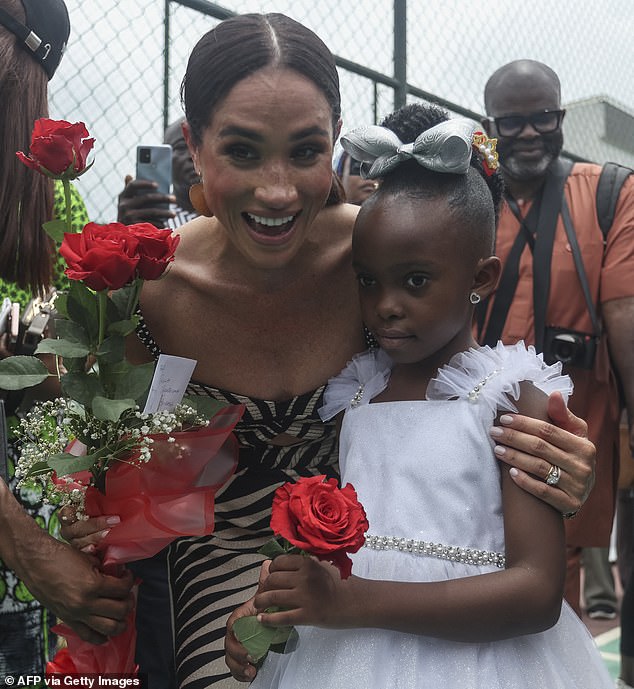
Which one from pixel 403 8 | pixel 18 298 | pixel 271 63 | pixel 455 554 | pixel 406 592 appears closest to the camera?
pixel 406 592

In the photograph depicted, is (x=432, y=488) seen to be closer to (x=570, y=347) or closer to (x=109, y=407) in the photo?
(x=109, y=407)

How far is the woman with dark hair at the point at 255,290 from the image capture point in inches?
83.0

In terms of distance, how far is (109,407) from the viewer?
69.7 inches

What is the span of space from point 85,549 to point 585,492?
1037 mm

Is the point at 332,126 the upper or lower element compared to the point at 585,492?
upper

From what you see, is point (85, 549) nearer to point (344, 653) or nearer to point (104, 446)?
point (104, 446)

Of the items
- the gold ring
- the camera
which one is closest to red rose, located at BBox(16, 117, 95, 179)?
the gold ring

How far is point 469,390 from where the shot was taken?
201 centimetres

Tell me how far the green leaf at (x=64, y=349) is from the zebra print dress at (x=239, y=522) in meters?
0.52

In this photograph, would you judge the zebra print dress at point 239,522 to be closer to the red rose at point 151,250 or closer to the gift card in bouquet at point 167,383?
the gift card in bouquet at point 167,383

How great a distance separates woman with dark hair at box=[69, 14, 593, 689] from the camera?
211 centimetres

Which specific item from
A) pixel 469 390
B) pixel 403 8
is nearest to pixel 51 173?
pixel 469 390

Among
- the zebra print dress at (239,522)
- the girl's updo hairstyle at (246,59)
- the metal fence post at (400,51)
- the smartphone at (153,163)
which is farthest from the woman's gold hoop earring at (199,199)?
the metal fence post at (400,51)

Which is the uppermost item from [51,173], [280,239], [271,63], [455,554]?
[271,63]
